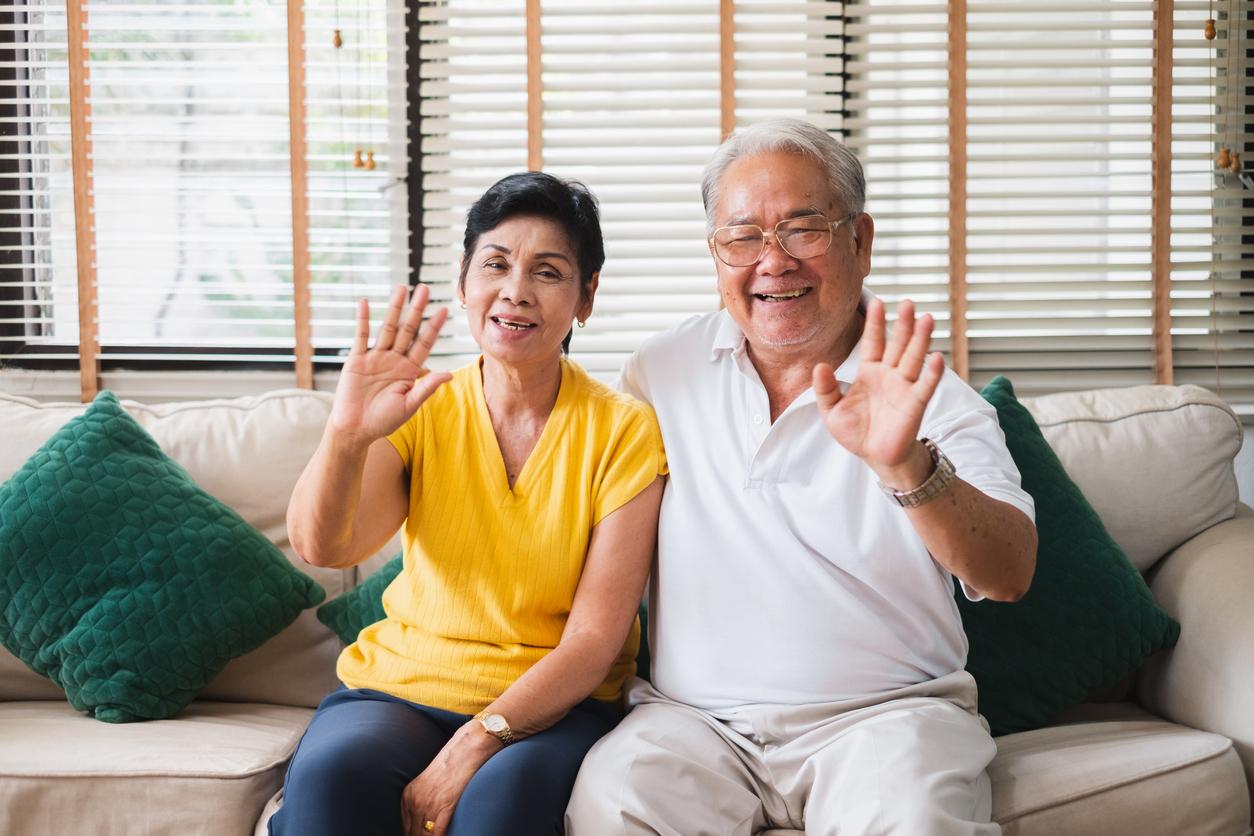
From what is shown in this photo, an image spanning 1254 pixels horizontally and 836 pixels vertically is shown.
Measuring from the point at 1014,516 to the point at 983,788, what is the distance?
40cm

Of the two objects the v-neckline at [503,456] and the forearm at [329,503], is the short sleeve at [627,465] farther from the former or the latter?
the forearm at [329,503]

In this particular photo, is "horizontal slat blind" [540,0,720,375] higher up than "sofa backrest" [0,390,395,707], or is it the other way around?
"horizontal slat blind" [540,0,720,375]

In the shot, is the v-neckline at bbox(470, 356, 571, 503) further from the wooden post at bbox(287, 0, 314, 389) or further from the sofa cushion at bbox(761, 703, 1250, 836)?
the wooden post at bbox(287, 0, 314, 389)

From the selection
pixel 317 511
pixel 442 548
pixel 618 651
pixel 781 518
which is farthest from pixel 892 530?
pixel 317 511

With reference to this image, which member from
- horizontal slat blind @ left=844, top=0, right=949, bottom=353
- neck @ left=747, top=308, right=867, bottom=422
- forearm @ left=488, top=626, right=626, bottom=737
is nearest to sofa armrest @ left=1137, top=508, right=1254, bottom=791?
neck @ left=747, top=308, right=867, bottom=422

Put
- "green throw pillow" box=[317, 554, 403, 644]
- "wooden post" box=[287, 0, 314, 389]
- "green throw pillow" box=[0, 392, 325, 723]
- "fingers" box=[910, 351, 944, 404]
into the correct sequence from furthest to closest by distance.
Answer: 1. "wooden post" box=[287, 0, 314, 389]
2. "green throw pillow" box=[317, 554, 403, 644]
3. "green throw pillow" box=[0, 392, 325, 723]
4. "fingers" box=[910, 351, 944, 404]

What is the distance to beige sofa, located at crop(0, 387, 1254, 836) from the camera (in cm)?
165

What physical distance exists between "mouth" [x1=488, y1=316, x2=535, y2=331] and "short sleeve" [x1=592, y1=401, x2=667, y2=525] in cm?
22

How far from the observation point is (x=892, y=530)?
167 centimetres

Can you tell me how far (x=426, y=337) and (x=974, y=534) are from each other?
2.65ft

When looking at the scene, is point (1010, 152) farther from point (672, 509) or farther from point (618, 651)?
point (618, 651)

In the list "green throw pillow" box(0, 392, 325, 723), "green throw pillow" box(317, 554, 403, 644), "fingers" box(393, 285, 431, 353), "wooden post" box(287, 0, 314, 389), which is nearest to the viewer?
"fingers" box(393, 285, 431, 353)

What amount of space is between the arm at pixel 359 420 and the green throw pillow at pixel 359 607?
419 millimetres

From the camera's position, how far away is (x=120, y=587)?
2.01 metres
